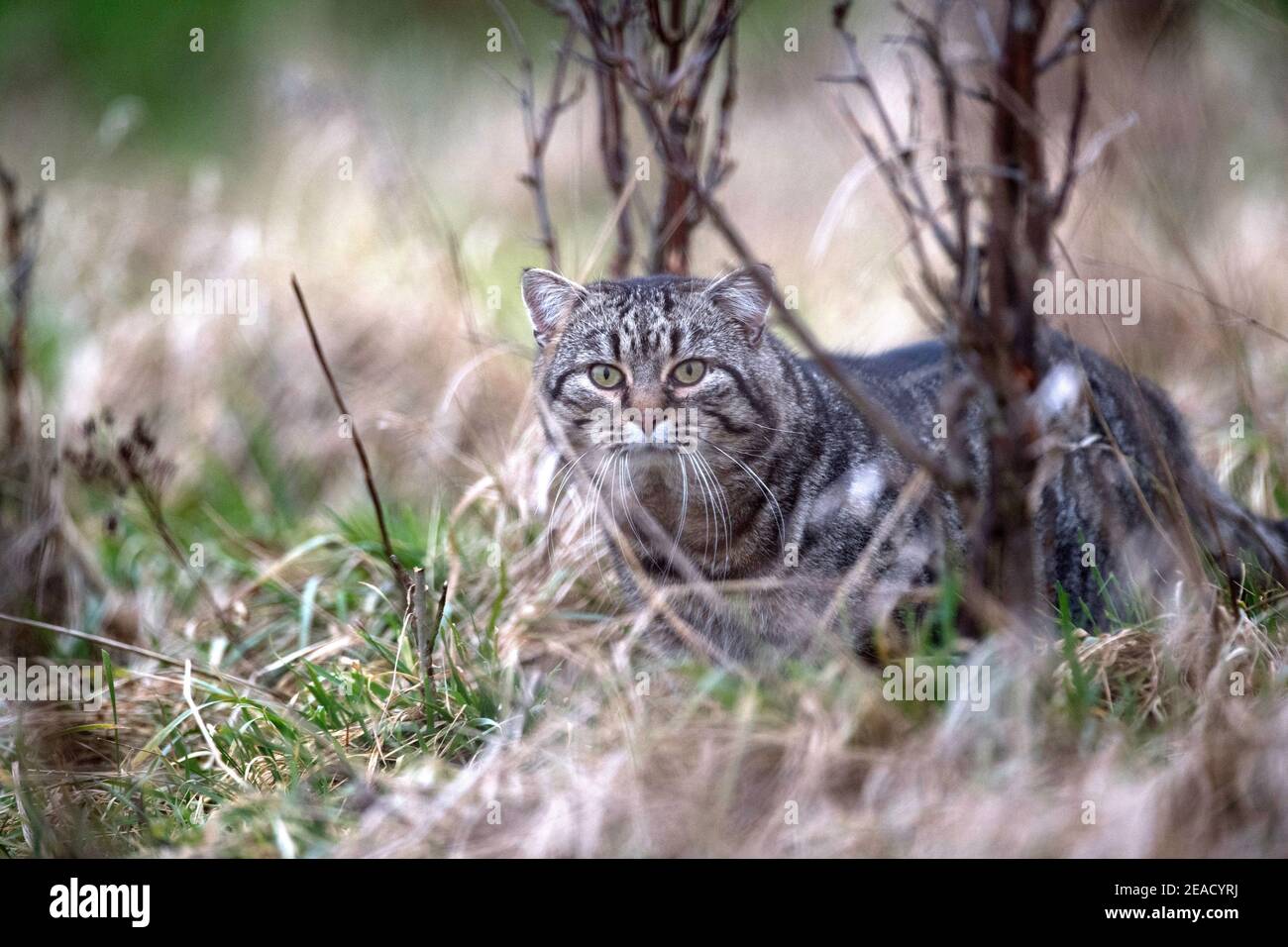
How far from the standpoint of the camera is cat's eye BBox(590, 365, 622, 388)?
110 inches

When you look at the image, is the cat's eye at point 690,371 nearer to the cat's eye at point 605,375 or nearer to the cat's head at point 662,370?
the cat's head at point 662,370

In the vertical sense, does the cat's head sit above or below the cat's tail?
above

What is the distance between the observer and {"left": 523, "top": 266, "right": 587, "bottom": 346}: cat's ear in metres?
2.90

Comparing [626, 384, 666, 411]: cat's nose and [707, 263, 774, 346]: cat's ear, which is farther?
[707, 263, 774, 346]: cat's ear

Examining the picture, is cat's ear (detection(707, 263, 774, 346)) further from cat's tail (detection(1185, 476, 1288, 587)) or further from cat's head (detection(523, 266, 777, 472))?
cat's tail (detection(1185, 476, 1288, 587))

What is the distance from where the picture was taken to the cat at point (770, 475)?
103 inches

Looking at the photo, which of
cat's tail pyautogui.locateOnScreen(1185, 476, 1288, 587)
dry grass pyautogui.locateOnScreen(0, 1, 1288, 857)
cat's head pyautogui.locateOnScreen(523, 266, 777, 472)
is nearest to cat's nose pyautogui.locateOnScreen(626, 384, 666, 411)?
cat's head pyautogui.locateOnScreen(523, 266, 777, 472)

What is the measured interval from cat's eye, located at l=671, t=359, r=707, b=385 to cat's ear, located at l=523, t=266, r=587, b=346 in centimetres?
31

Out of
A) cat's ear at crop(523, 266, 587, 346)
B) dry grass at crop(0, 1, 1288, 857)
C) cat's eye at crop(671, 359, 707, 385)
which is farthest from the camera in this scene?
cat's ear at crop(523, 266, 587, 346)

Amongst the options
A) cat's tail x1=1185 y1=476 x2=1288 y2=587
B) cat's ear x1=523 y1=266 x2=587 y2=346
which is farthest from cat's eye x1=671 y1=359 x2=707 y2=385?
cat's tail x1=1185 y1=476 x2=1288 y2=587

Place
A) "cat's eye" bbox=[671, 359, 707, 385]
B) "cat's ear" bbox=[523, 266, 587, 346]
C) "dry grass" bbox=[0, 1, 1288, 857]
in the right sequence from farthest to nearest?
"cat's ear" bbox=[523, 266, 587, 346], "cat's eye" bbox=[671, 359, 707, 385], "dry grass" bbox=[0, 1, 1288, 857]
